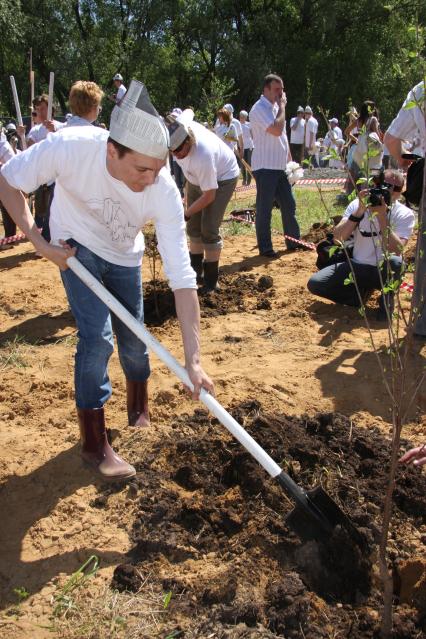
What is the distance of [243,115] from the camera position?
62.3 ft

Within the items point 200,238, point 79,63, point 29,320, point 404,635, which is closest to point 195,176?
point 200,238

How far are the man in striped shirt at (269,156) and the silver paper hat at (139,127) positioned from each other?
5008mm

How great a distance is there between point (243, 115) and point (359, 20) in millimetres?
22409

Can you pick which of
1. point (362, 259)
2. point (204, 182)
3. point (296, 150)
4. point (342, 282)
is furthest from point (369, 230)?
point (296, 150)

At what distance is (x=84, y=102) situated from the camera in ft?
18.3

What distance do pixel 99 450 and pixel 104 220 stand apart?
1173 millimetres

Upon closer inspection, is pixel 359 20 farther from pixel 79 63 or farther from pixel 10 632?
pixel 10 632

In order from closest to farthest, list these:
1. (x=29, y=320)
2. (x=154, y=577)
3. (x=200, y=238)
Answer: (x=154, y=577) → (x=29, y=320) → (x=200, y=238)

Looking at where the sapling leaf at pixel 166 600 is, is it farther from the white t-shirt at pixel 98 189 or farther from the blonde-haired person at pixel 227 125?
the blonde-haired person at pixel 227 125

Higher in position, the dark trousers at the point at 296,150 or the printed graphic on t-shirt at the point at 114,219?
the printed graphic on t-shirt at the point at 114,219

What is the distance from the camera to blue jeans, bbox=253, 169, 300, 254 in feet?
24.6

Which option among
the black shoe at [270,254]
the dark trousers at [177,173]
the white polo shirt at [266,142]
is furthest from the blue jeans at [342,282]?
the dark trousers at [177,173]

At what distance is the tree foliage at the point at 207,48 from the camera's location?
30.9 m

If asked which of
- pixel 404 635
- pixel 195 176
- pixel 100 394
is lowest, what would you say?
pixel 404 635
